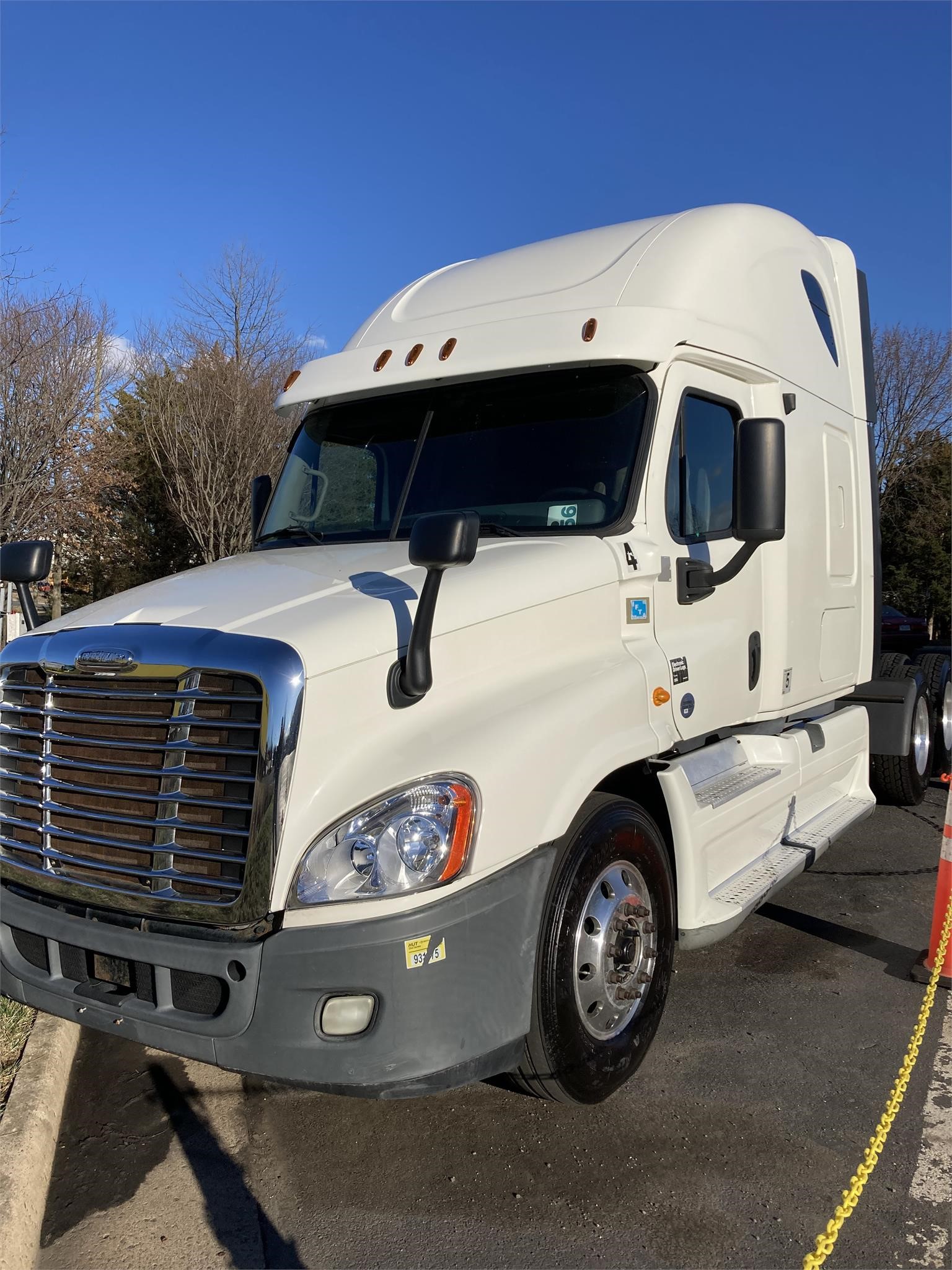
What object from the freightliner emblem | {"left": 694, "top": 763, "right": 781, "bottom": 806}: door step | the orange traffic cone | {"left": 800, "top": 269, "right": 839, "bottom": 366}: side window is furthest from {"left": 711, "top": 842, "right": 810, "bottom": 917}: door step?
{"left": 800, "top": 269, "right": 839, "bottom": 366}: side window

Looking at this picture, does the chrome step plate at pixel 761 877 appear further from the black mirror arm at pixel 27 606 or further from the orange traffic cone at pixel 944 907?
the black mirror arm at pixel 27 606

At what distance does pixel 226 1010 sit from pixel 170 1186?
2.90 feet

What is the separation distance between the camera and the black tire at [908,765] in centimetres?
729

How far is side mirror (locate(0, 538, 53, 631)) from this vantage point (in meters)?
3.89

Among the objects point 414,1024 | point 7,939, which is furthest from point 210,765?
point 7,939

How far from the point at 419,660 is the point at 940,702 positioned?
6673 millimetres

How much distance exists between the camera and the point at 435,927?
2.69 meters

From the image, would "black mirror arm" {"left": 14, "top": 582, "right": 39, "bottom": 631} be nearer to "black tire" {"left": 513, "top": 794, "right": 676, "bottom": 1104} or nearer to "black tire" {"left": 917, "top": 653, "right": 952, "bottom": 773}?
"black tire" {"left": 513, "top": 794, "right": 676, "bottom": 1104}

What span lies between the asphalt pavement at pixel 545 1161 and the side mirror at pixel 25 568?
6.05 feet

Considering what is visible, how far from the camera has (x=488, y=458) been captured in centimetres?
408

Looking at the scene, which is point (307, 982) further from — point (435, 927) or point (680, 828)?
point (680, 828)

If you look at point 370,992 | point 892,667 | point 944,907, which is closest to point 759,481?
point 944,907

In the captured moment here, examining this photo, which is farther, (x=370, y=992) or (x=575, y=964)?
(x=575, y=964)

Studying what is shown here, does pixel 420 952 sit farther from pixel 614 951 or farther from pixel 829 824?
pixel 829 824
